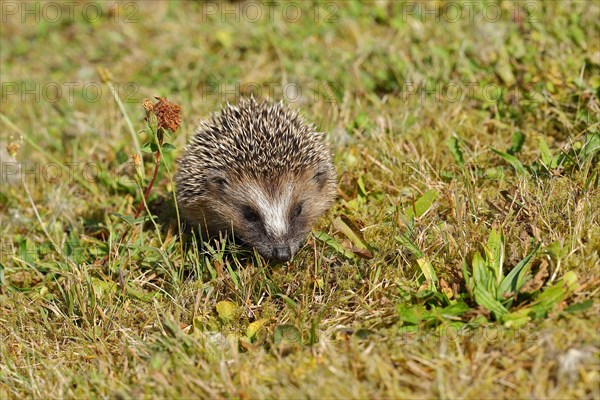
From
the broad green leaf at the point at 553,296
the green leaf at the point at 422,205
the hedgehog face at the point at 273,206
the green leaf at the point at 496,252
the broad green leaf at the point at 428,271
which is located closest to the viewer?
the broad green leaf at the point at 553,296

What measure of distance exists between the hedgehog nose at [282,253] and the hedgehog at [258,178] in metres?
0.09

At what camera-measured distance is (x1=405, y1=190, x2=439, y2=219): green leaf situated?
510 cm

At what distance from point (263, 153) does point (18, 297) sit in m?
2.04

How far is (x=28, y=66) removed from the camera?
880 cm

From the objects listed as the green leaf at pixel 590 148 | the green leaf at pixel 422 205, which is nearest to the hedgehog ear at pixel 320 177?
the green leaf at pixel 422 205

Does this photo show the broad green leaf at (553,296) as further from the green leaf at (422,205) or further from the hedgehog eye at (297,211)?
the hedgehog eye at (297,211)

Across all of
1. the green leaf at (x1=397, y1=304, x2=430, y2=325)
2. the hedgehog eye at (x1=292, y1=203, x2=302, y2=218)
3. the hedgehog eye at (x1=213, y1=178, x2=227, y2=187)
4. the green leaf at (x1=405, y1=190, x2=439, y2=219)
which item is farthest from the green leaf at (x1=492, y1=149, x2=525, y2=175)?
the hedgehog eye at (x1=213, y1=178, x2=227, y2=187)

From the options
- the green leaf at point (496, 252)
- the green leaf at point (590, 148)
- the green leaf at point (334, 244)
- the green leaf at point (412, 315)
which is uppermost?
the green leaf at point (590, 148)

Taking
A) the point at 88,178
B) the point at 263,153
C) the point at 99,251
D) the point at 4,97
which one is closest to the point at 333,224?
the point at 263,153

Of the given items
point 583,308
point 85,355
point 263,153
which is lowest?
point 85,355

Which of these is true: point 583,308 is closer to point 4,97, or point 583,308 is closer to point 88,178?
point 88,178

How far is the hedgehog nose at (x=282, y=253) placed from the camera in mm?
4754

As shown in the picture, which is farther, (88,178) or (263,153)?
(88,178)

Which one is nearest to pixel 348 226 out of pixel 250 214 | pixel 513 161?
pixel 250 214
